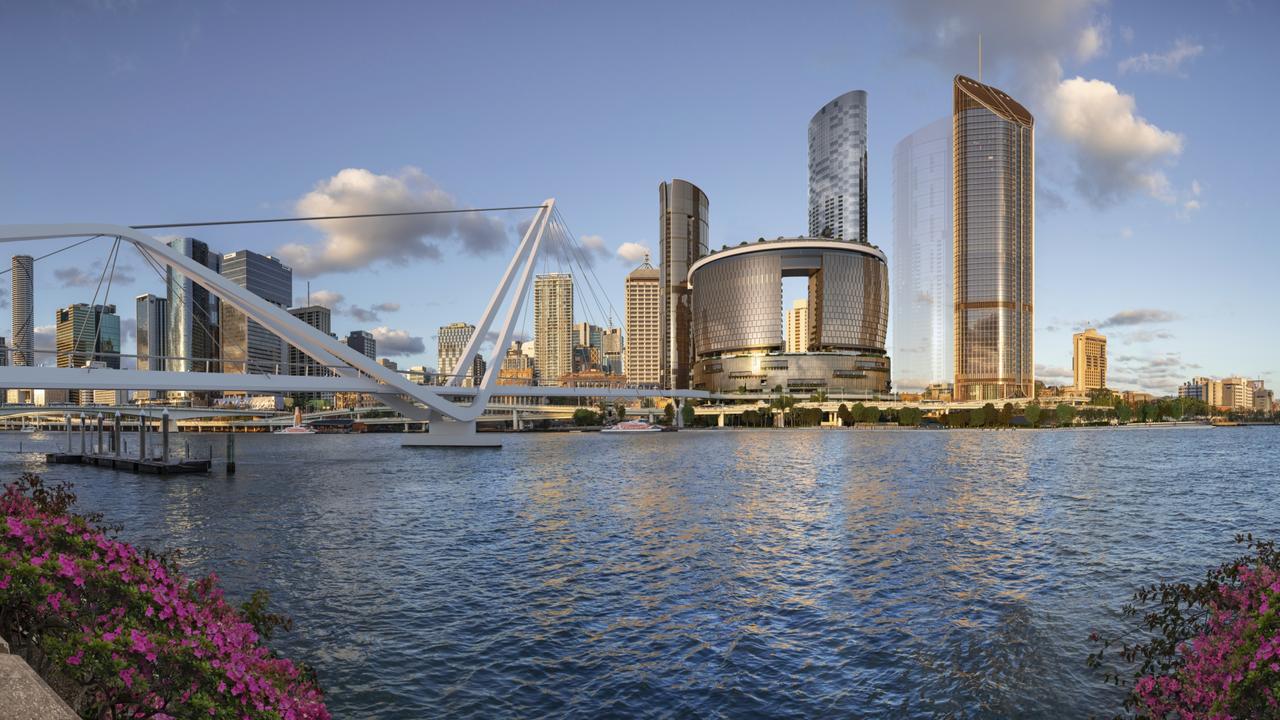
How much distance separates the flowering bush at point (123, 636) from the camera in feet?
21.9

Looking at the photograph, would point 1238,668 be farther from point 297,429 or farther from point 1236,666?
point 297,429

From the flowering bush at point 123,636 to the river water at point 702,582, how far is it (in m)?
4.86

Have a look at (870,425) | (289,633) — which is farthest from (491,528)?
(870,425)

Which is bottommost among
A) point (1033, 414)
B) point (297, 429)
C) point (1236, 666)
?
point (297, 429)

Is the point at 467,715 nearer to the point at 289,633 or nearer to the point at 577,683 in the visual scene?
the point at 577,683

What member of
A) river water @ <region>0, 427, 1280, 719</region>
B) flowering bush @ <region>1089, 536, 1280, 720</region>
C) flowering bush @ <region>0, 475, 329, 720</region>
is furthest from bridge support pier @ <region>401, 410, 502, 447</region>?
flowering bush @ <region>1089, 536, 1280, 720</region>

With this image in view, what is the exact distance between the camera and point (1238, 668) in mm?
7305

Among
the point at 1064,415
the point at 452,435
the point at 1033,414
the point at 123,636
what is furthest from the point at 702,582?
the point at 1064,415

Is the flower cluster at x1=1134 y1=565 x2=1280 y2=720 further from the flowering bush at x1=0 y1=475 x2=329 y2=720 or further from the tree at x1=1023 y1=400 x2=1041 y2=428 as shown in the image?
the tree at x1=1023 y1=400 x2=1041 y2=428

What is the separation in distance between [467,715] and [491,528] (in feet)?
60.8

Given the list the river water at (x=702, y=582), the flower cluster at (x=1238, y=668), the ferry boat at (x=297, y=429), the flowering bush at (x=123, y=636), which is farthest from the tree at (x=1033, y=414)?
the flowering bush at (x=123, y=636)

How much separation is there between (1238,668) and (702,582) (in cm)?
1392

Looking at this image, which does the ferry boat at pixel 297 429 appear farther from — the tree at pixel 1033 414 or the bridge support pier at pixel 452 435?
the tree at pixel 1033 414

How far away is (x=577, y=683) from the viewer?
1280 cm
